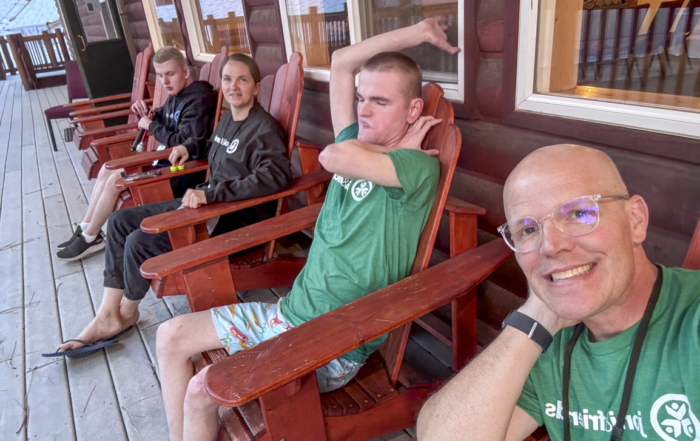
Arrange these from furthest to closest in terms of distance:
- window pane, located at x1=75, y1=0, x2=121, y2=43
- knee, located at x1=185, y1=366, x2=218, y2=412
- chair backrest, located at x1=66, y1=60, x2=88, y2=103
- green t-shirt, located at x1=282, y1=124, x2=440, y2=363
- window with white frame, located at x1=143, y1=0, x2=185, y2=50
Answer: chair backrest, located at x1=66, y1=60, x2=88, y2=103 < window pane, located at x1=75, y1=0, x2=121, y2=43 < window with white frame, located at x1=143, y1=0, x2=185, y2=50 < green t-shirt, located at x1=282, y1=124, x2=440, y2=363 < knee, located at x1=185, y1=366, x2=218, y2=412

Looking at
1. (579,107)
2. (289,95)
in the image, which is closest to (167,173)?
(289,95)

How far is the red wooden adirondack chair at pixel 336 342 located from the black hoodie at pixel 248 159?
27cm

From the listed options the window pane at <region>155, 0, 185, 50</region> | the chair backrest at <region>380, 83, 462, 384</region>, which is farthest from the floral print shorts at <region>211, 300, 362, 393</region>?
the window pane at <region>155, 0, 185, 50</region>

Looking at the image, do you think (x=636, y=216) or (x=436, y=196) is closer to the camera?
(x=636, y=216)

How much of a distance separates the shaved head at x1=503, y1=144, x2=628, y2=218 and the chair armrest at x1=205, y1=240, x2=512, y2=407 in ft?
1.22

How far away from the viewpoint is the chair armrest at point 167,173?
2105 mm

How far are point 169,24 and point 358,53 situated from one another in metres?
3.82

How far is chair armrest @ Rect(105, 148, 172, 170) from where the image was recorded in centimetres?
232

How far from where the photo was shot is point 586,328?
87 cm

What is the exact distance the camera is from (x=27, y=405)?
72.7 inches

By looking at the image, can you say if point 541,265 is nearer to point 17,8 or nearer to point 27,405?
point 27,405

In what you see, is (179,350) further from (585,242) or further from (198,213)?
(585,242)

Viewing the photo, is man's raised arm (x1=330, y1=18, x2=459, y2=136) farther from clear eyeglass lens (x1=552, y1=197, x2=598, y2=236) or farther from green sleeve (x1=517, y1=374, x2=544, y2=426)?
green sleeve (x1=517, y1=374, x2=544, y2=426)

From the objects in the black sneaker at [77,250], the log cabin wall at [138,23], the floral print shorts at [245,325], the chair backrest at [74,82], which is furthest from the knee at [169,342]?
the chair backrest at [74,82]
